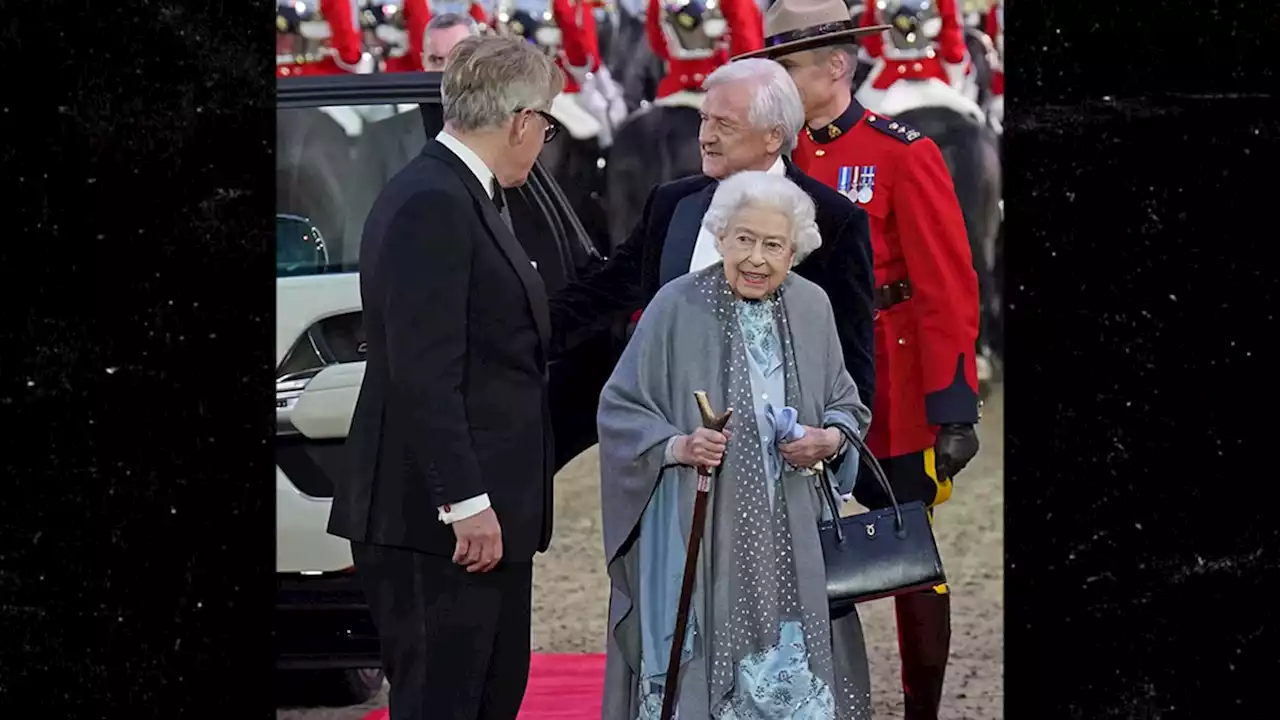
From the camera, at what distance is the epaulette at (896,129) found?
4.78 metres

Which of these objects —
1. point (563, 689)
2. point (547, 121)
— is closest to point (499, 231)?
point (547, 121)

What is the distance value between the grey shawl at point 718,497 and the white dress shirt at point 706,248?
0.44 feet

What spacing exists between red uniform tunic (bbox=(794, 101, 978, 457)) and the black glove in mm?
28

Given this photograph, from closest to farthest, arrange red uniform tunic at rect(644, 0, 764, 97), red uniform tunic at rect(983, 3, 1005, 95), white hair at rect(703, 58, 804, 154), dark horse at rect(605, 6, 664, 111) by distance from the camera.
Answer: white hair at rect(703, 58, 804, 154) → red uniform tunic at rect(983, 3, 1005, 95) → red uniform tunic at rect(644, 0, 764, 97) → dark horse at rect(605, 6, 664, 111)

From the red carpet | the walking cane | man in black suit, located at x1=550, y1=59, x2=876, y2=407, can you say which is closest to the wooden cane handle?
the walking cane

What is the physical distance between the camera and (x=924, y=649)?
4.69 meters

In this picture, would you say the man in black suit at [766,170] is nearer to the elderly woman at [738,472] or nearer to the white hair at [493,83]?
the elderly woman at [738,472]

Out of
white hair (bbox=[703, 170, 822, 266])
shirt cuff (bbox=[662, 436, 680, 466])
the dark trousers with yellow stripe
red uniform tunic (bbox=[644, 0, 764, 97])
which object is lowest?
the dark trousers with yellow stripe

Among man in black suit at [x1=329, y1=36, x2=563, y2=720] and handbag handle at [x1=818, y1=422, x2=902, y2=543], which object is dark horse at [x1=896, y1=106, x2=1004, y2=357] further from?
man in black suit at [x1=329, y1=36, x2=563, y2=720]

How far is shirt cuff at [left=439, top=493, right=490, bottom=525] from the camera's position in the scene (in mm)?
4039

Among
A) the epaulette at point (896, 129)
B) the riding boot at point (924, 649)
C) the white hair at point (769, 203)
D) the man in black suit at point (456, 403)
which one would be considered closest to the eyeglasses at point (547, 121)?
the man in black suit at point (456, 403)
